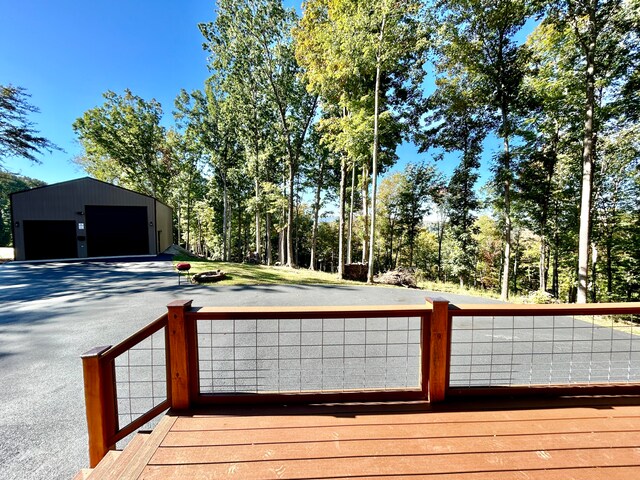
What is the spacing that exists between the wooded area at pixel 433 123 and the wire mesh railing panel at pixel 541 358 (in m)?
4.38

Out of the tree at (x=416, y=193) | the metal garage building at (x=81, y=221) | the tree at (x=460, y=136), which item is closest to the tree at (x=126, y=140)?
the metal garage building at (x=81, y=221)

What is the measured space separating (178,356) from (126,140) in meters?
22.9

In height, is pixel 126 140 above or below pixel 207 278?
above

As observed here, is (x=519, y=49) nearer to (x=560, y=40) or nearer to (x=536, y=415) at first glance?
(x=560, y=40)

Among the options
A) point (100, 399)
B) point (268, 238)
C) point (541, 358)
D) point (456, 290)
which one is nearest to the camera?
point (100, 399)

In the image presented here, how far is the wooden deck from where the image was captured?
134 cm

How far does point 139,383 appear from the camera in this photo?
108 inches

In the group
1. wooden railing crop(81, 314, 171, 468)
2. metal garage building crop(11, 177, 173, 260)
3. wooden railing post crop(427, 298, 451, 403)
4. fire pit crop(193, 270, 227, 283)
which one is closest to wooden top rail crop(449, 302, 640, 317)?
wooden railing post crop(427, 298, 451, 403)

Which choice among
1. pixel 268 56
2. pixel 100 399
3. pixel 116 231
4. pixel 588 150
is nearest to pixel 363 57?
pixel 268 56

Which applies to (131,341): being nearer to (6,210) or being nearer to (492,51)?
(492,51)

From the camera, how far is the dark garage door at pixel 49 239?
12.7 m

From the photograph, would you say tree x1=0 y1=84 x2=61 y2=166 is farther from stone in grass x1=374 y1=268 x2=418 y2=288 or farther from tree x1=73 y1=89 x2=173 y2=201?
stone in grass x1=374 y1=268 x2=418 y2=288

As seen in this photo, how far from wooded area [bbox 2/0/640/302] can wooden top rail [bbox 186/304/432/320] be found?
7446 mm

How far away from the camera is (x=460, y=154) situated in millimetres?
13695
